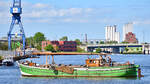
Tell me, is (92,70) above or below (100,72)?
above

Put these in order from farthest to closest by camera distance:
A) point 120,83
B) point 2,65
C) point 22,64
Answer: point 2,65
point 22,64
point 120,83

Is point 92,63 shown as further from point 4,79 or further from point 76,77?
point 4,79

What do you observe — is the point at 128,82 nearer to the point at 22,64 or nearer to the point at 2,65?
the point at 22,64

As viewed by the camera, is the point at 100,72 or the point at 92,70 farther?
A: the point at 92,70

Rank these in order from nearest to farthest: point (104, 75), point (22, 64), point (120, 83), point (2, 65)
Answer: point (120, 83) < point (104, 75) < point (22, 64) < point (2, 65)

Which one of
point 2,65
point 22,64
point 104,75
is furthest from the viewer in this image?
point 2,65

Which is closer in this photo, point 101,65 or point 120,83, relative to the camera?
point 120,83

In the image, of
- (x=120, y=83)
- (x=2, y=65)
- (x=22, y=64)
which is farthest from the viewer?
(x=2, y=65)

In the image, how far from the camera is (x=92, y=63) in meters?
80.8

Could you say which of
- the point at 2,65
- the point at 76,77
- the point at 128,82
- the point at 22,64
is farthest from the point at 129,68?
the point at 2,65

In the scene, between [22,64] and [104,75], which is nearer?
[104,75]

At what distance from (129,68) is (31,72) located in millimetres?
18421

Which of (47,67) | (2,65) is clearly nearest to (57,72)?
(47,67)

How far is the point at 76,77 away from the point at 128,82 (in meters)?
9.66
